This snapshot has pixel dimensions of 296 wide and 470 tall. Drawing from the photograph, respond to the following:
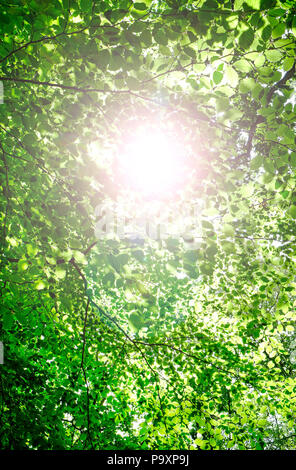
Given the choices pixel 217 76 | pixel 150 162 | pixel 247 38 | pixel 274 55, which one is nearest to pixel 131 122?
pixel 150 162

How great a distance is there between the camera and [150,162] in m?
2.92

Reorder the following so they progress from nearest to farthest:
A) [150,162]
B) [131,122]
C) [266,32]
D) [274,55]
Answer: [266,32] < [274,55] < [150,162] < [131,122]

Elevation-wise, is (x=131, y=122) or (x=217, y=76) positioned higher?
(x=131, y=122)

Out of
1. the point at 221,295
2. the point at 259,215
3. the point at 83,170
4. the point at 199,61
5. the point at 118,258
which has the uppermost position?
the point at 259,215

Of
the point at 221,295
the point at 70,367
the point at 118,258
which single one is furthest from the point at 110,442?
the point at 118,258

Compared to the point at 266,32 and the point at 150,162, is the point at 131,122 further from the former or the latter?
the point at 266,32

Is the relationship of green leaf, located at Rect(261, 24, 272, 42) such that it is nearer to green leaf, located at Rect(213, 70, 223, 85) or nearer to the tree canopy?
the tree canopy

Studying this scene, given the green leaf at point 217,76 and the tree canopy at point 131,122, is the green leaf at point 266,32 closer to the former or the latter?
the tree canopy at point 131,122

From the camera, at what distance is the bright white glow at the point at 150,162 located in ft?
9.23

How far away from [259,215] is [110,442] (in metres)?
8.85

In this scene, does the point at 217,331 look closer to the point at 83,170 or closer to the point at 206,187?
the point at 206,187

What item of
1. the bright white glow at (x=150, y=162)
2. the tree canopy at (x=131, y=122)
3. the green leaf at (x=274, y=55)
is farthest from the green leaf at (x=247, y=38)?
the bright white glow at (x=150, y=162)

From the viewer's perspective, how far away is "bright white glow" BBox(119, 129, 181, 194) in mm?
2812

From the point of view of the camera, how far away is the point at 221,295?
30.6 ft
